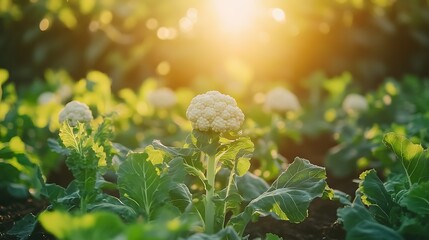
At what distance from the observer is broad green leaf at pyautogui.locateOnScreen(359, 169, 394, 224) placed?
2254 millimetres

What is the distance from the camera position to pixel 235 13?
6.24 metres

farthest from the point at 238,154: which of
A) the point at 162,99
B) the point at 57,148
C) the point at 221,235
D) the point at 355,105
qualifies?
the point at 355,105

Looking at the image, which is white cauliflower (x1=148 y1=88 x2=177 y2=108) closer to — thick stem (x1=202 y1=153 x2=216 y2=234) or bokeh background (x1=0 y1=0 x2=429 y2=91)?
bokeh background (x1=0 y1=0 x2=429 y2=91)

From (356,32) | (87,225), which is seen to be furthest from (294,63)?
(87,225)

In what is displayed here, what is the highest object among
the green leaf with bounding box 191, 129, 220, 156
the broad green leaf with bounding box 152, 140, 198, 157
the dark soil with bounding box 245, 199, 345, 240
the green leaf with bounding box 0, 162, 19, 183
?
the green leaf with bounding box 191, 129, 220, 156

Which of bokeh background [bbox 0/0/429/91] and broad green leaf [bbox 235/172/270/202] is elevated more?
bokeh background [bbox 0/0/429/91]

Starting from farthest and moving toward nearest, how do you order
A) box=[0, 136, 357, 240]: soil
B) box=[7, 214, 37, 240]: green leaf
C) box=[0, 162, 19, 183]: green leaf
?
box=[0, 162, 19, 183]: green leaf, box=[0, 136, 357, 240]: soil, box=[7, 214, 37, 240]: green leaf

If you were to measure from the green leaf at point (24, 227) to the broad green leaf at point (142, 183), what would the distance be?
451 millimetres

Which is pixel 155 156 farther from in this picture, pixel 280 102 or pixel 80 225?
pixel 280 102

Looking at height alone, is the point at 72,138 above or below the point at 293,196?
above

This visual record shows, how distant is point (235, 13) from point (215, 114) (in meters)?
4.17

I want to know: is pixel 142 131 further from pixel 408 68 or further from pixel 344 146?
pixel 408 68

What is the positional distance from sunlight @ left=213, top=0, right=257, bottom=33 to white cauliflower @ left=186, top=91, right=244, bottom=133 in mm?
3846

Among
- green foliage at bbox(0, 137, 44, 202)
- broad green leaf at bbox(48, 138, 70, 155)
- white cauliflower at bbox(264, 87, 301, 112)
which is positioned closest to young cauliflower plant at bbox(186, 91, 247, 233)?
broad green leaf at bbox(48, 138, 70, 155)
